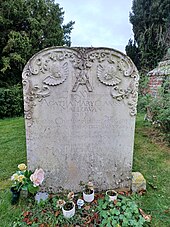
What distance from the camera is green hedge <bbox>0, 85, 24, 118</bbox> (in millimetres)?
7707

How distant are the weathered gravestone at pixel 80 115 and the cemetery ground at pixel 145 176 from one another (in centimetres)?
34

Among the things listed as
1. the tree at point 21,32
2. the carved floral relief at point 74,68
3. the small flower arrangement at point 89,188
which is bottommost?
the small flower arrangement at point 89,188

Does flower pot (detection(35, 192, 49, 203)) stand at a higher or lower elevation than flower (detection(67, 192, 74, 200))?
lower

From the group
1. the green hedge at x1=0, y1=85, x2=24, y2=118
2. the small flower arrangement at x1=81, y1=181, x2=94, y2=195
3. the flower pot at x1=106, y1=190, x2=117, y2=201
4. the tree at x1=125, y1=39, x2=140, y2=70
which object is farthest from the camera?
the tree at x1=125, y1=39, x2=140, y2=70

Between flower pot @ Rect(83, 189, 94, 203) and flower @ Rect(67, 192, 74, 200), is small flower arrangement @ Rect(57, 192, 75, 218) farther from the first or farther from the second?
flower pot @ Rect(83, 189, 94, 203)

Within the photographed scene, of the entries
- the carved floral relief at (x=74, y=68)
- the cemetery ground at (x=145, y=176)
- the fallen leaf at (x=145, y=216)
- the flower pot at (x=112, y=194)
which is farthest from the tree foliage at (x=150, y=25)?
the fallen leaf at (x=145, y=216)

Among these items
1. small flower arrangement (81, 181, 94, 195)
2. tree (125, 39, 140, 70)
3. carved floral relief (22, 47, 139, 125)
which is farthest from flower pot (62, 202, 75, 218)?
tree (125, 39, 140, 70)

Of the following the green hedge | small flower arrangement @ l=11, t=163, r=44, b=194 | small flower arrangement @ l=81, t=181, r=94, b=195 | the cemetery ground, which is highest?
the green hedge

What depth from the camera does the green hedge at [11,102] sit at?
771 centimetres

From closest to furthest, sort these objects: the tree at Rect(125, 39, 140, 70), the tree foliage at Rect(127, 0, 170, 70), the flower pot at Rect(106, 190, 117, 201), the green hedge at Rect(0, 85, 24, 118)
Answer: the flower pot at Rect(106, 190, 117, 201) → the green hedge at Rect(0, 85, 24, 118) → the tree foliage at Rect(127, 0, 170, 70) → the tree at Rect(125, 39, 140, 70)

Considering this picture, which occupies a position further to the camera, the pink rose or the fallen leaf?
the pink rose

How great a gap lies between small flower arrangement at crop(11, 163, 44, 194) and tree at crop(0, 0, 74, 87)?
22.8 ft

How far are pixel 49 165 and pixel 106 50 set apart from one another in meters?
1.51

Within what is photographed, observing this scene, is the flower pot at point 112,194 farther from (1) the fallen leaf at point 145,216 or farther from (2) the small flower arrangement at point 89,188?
(1) the fallen leaf at point 145,216
